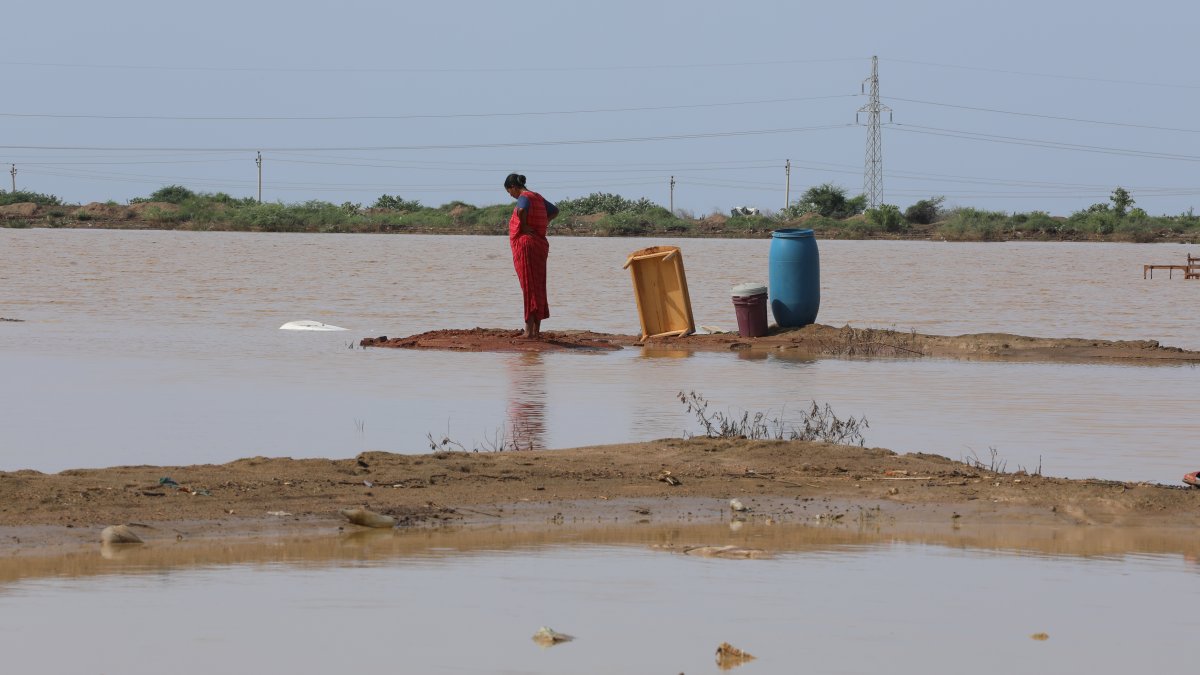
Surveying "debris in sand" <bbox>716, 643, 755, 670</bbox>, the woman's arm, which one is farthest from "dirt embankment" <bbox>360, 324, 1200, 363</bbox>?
"debris in sand" <bbox>716, 643, 755, 670</bbox>

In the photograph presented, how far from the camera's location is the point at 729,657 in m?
5.42

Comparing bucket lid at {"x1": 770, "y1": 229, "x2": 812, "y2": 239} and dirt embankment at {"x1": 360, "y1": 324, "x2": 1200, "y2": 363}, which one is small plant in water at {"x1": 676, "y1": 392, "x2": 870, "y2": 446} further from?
bucket lid at {"x1": 770, "y1": 229, "x2": 812, "y2": 239}

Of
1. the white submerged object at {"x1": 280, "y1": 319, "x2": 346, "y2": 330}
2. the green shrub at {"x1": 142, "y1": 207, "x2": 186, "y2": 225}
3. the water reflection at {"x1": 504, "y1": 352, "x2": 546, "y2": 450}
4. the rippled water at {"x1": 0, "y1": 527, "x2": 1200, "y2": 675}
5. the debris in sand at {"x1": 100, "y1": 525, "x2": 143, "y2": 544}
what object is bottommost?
the rippled water at {"x1": 0, "y1": 527, "x2": 1200, "y2": 675}

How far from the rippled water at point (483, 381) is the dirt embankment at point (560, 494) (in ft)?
3.03

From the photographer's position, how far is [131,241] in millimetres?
64812

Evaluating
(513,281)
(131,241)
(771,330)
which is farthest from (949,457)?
(131,241)

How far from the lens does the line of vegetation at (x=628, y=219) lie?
91812 mm

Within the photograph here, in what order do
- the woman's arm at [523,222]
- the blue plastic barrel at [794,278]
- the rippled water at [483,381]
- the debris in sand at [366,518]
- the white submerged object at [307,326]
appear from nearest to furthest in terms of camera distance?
the debris in sand at [366,518] → the rippled water at [483,381] → the woman's arm at [523,222] → the blue plastic barrel at [794,278] → the white submerged object at [307,326]

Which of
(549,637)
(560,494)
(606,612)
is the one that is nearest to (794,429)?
(560,494)

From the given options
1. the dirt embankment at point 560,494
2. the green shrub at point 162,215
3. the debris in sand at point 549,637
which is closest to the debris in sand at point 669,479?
the dirt embankment at point 560,494

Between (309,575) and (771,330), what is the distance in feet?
46.4

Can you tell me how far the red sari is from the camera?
18.7 metres

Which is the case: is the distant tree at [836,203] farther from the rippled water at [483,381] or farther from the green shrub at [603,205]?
the rippled water at [483,381]

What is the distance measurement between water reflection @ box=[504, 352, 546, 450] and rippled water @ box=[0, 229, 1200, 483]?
0.05 metres
